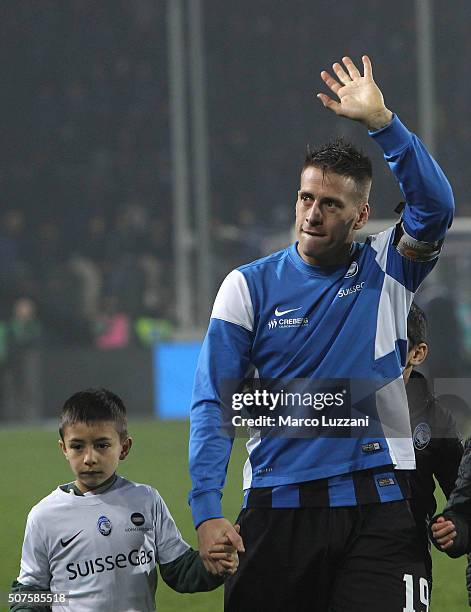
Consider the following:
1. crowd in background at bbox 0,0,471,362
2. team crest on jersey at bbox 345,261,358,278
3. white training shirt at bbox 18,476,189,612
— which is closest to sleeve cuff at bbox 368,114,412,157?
team crest on jersey at bbox 345,261,358,278

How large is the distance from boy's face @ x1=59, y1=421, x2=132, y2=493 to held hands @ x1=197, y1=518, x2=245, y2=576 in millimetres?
371

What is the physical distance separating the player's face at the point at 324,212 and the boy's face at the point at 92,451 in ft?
2.12

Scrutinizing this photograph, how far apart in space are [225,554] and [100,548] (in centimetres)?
36

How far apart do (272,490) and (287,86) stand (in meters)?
18.0

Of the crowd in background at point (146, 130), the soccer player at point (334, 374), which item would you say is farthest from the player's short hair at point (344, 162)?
the crowd in background at point (146, 130)

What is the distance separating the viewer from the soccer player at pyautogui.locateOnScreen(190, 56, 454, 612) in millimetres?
3000

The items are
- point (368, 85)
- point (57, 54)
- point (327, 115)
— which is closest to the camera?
point (368, 85)

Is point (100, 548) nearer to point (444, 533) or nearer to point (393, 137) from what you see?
point (444, 533)

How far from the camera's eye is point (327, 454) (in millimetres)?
3055

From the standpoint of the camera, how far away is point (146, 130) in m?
20.4

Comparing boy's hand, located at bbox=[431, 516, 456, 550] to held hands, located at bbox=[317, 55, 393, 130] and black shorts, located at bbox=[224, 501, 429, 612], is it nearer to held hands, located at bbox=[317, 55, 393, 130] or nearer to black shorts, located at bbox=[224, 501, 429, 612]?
black shorts, located at bbox=[224, 501, 429, 612]

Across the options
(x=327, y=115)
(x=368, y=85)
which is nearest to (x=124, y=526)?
(x=368, y=85)

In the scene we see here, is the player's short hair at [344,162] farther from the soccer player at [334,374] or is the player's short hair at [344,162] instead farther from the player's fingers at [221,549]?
the player's fingers at [221,549]

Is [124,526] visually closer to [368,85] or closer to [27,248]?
A: [368,85]
